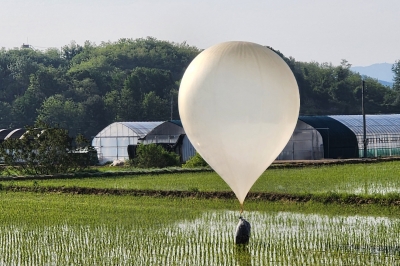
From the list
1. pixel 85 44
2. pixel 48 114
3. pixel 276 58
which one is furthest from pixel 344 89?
pixel 276 58

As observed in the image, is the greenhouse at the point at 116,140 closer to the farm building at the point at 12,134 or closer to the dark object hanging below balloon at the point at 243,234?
the farm building at the point at 12,134

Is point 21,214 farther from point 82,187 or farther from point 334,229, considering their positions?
point 334,229

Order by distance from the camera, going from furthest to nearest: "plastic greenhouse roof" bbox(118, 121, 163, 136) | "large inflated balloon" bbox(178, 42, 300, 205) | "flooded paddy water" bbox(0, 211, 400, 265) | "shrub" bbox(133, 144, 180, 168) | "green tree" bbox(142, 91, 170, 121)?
"green tree" bbox(142, 91, 170, 121) < "plastic greenhouse roof" bbox(118, 121, 163, 136) < "shrub" bbox(133, 144, 180, 168) < "large inflated balloon" bbox(178, 42, 300, 205) < "flooded paddy water" bbox(0, 211, 400, 265)

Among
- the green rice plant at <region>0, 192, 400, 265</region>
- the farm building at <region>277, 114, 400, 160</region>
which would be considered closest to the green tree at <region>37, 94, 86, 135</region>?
the farm building at <region>277, 114, 400, 160</region>

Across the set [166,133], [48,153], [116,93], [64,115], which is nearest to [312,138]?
[166,133]

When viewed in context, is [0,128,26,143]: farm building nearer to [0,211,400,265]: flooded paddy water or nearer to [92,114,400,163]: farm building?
[92,114,400,163]: farm building

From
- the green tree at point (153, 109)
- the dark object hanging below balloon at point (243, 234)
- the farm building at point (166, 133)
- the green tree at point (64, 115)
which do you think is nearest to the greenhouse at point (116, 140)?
the farm building at point (166, 133)

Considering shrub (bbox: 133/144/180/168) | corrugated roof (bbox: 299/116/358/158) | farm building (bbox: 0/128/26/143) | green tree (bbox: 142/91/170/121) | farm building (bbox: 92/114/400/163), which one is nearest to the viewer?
shrub (bbox: 133/144/180/168)
